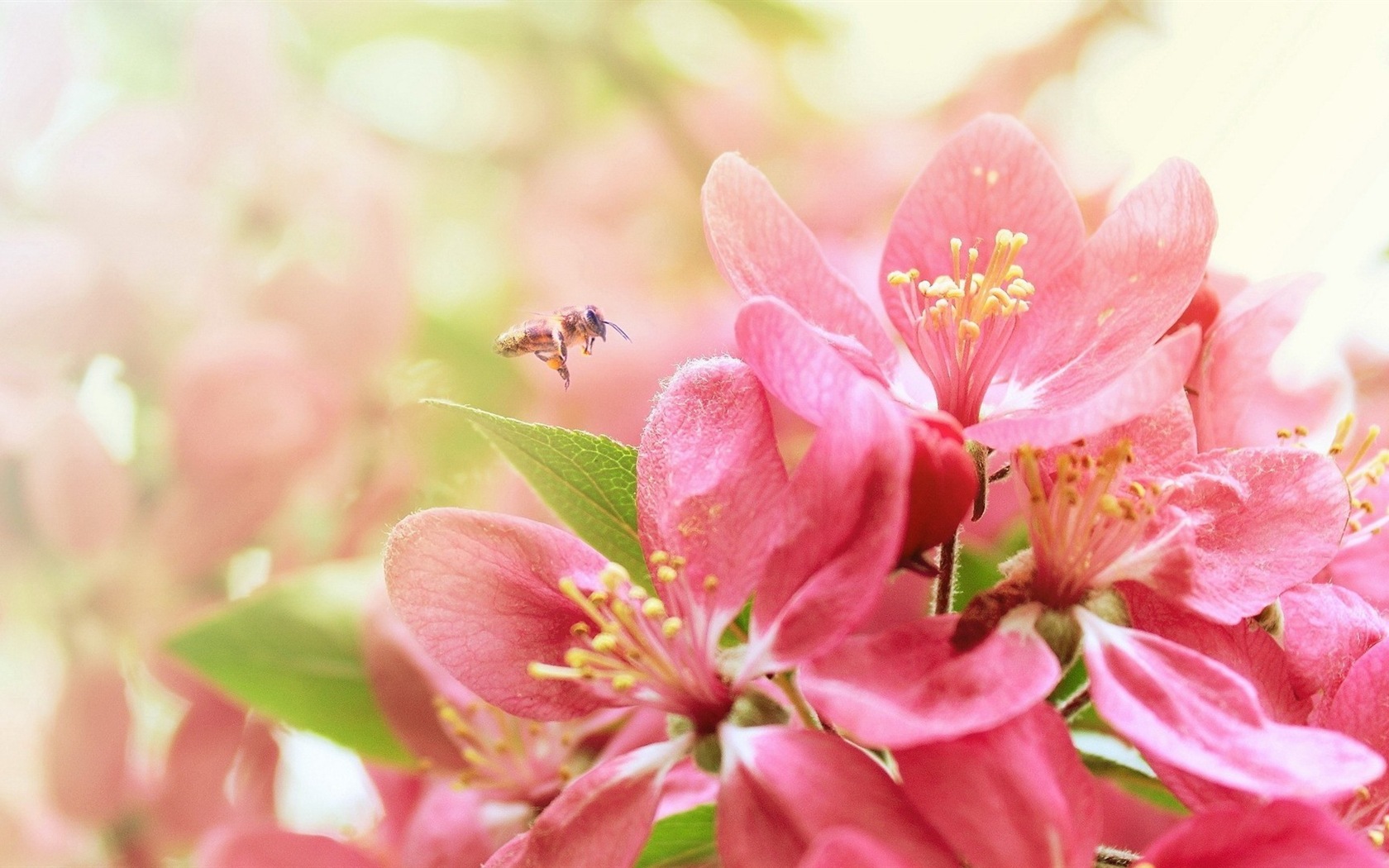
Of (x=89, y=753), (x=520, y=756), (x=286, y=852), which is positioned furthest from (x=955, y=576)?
(x=89, y=753)

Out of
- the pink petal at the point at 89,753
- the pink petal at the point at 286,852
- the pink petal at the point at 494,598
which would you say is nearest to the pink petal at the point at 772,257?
the pink petal at the point at 494,598

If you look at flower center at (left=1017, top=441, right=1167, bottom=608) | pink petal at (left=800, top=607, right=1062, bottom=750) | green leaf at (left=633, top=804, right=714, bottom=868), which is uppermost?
flower center at (left=1017, top=441, right=1167, bottom=608)

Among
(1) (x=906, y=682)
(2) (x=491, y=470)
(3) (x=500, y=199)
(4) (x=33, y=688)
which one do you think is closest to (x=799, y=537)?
(1) (x=906, y=682)

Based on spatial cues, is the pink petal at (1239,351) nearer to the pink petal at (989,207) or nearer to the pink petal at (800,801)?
the pink petal at (989,207)

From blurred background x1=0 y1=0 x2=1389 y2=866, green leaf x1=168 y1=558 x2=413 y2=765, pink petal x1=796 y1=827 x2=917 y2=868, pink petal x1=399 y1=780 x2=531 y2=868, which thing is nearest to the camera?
pink petal x1=796 y1=827 x2=917 y2=868

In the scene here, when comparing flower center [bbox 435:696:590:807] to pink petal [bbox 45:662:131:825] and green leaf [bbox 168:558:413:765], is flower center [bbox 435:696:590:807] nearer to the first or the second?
green leaf [bbox 168:558:413:765]

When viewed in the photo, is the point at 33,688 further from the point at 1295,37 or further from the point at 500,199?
the point at 1295,37

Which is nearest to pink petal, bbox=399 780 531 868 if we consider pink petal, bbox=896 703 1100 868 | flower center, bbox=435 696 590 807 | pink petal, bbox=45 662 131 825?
flower center, bbox=435 696 590 807
